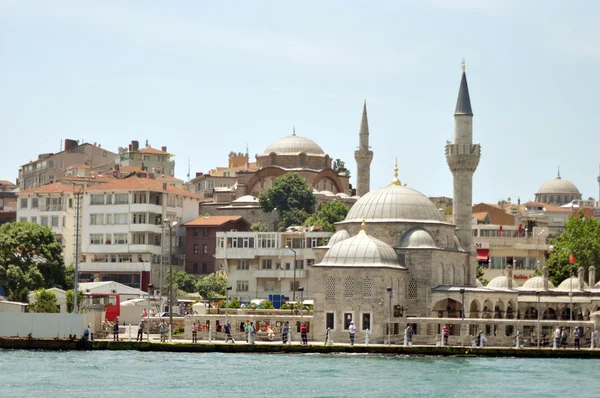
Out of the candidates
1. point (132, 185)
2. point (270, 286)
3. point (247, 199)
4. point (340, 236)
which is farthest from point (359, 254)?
point (247, 199)

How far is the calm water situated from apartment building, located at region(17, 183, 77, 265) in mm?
40320

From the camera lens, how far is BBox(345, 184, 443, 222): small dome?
2938 inches

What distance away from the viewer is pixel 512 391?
50906mm

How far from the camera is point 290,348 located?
2489 inches

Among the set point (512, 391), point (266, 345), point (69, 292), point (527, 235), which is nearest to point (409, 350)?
point (266, 345)

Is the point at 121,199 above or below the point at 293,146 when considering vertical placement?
below

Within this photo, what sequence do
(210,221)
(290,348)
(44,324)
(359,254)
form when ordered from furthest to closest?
(210,221) → (359,254) → (44,324) → (290,348)

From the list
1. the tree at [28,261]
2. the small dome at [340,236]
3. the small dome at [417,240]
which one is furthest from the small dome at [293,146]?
the small dome at [417,240]

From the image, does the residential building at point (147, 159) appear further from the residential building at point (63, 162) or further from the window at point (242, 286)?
the window at point (242, 286)

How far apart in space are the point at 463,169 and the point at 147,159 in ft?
173

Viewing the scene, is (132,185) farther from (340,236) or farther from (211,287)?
(340,236)

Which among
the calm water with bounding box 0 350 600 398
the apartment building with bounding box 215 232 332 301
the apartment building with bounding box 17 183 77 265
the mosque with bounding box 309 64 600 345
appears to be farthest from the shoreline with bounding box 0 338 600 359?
the apartment building with bounding box 17 183 77 265

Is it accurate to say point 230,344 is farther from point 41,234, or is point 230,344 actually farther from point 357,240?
point 41,234

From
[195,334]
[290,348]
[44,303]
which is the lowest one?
[290,348]
